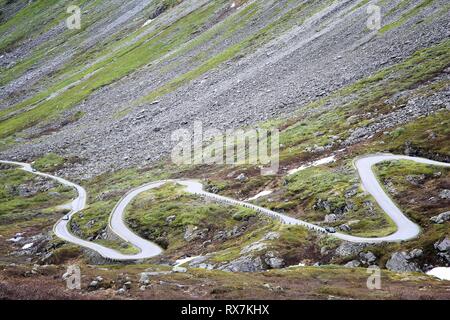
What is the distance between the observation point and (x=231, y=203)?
265 ft

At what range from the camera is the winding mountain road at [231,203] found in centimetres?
5909

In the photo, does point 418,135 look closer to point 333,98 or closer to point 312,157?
point 312,157

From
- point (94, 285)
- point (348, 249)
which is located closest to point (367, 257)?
point (348, 249)

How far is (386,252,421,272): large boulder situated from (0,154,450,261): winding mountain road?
136 inches

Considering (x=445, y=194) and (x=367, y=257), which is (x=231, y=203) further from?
(x=445, y=194)

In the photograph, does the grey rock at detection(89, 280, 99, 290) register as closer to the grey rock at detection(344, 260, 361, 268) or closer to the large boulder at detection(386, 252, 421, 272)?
the grey rock at detection(344, 260, 361, 268)

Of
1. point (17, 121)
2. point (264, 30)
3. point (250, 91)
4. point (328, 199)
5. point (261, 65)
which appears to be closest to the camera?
point (328, 199)

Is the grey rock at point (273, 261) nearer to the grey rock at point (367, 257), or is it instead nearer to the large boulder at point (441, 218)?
the grey rock at point (367, 257)

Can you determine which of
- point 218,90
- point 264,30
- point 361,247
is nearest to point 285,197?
point 361,247

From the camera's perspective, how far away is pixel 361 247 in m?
55.1

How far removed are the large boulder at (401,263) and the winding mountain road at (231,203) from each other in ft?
11.4

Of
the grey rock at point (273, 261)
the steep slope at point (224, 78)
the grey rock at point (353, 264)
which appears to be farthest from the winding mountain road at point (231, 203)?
the steep slope at point (224, 78)

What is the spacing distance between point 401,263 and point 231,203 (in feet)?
114

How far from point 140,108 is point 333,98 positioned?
58746 millimetres
